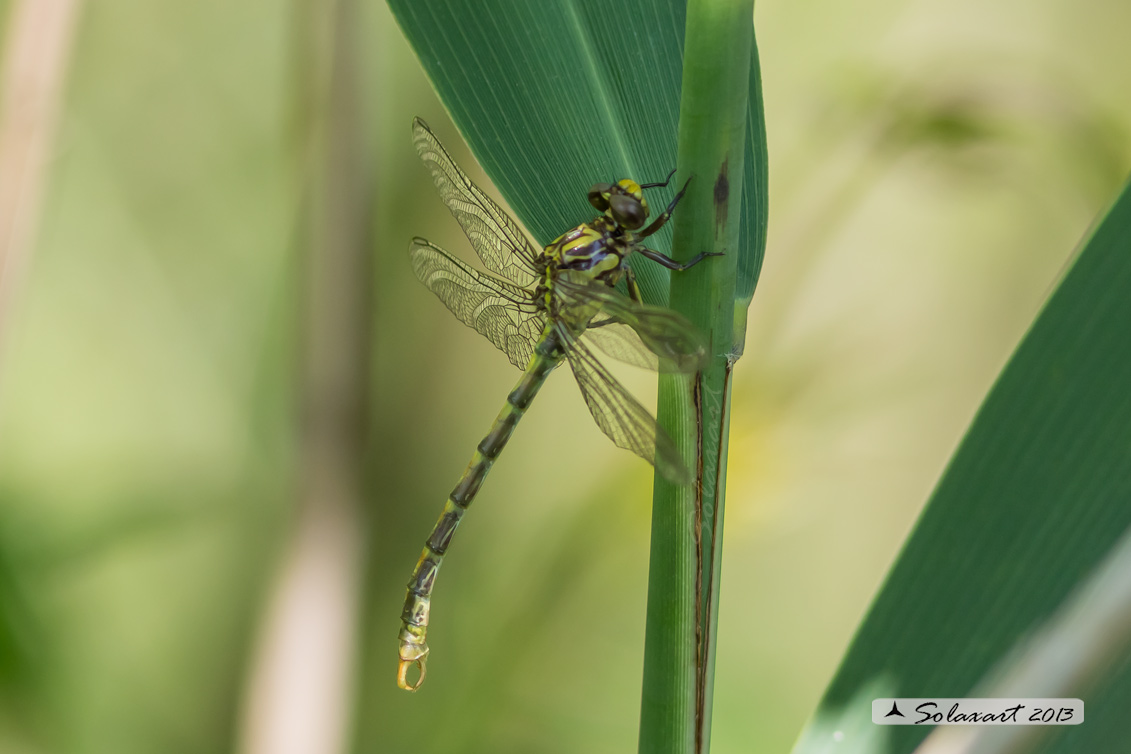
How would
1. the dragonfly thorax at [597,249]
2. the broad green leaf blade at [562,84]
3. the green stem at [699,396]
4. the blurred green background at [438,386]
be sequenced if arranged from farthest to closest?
the blurred green background at [438,386]
the dragonfly thorax at [597,249]
the broad green leaf blade at [562,84]
the green stem at [699,396]

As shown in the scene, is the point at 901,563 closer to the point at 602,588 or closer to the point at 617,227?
the point at 617,227

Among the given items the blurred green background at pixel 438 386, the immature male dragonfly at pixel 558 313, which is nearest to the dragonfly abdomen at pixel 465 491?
the immature male dragonfly at pixel 558 313

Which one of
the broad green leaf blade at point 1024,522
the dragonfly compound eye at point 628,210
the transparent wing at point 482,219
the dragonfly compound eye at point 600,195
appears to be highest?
the transparent wing at point 482,219

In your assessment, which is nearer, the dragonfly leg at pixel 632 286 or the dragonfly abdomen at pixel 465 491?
the dragonfly leg at pixel 632 286

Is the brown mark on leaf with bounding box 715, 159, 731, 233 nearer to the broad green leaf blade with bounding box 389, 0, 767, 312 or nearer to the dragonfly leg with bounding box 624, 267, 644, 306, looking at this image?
the broad green leaf blade with bounding box 389, 0, 767, 312

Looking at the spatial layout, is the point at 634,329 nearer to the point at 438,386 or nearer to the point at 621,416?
the point at 621,416

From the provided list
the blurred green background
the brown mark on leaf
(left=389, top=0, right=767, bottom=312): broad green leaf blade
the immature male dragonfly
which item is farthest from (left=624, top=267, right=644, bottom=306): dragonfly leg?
the blurred green background

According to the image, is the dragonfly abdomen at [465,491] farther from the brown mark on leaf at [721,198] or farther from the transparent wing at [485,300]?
the brown mark on leaf at [721,198]
